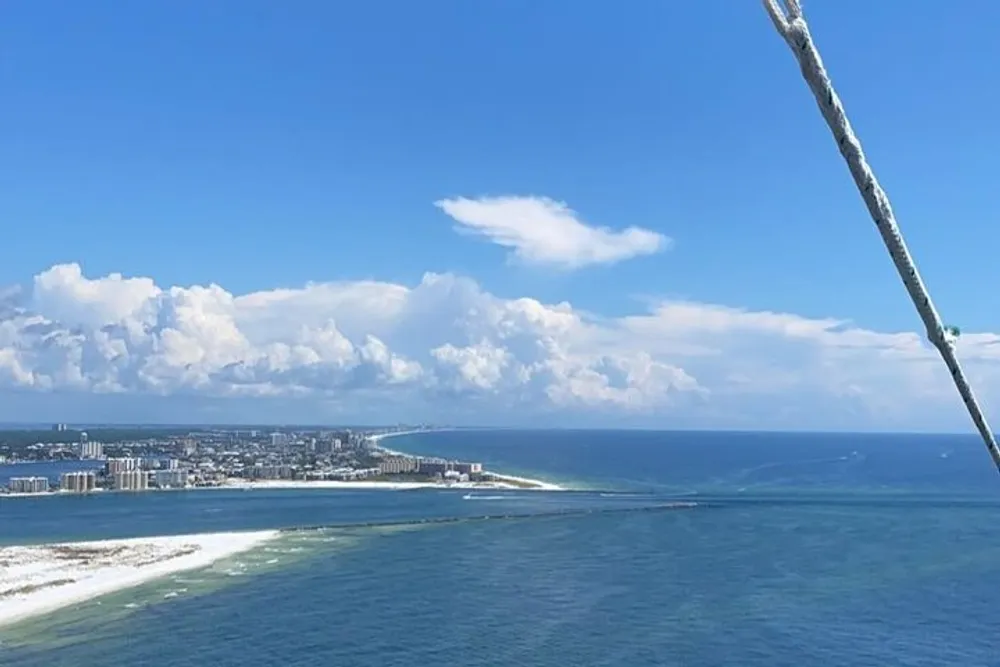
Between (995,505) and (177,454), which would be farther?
(177,454)

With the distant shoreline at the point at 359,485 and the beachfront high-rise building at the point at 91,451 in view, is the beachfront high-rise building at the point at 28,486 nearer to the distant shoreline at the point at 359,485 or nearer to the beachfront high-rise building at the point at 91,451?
the distant shoreline at the point at 359,485

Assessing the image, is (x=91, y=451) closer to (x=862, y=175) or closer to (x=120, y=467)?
(x=120, y=467)

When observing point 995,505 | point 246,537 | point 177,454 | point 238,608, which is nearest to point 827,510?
point 995,505

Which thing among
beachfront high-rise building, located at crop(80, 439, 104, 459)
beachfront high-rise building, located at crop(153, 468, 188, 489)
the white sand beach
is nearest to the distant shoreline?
the white sand beach

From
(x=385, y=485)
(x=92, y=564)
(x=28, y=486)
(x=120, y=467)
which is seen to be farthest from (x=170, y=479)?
(x=92, y=564)

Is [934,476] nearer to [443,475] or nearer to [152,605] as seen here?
[443,475]

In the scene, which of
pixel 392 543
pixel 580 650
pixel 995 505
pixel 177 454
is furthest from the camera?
pixel 177 454
